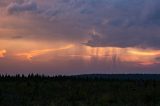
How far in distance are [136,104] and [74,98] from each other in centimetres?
1161

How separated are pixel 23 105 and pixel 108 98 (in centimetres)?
1120

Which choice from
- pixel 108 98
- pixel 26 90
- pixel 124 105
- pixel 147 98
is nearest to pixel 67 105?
pixel 124 105

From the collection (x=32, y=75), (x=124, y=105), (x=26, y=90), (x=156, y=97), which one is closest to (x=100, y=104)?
(x=124, y=105)

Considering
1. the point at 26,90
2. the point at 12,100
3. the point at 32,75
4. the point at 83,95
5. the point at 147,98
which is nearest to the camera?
the point at 12,100

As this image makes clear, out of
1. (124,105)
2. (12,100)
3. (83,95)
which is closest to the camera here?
(124,105)

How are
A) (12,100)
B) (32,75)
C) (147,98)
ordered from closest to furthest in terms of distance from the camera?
(12,100)
(147,98)
(32,75)

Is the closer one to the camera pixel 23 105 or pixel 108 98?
pixel 23 105

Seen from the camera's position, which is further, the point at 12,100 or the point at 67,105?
the point at 12,100

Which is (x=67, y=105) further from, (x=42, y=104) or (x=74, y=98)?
(x=74, y=98)

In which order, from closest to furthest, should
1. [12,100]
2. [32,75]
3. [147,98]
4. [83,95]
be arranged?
[12,100], [147,98], [83,95], [32,75]

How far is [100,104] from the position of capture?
48906 millimetres

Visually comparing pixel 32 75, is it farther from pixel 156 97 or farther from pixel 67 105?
pixel 67 105

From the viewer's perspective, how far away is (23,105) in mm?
47656

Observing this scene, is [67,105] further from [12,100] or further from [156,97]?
[156,97]
